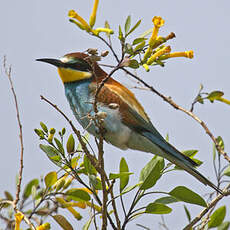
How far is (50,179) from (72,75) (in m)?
1.11

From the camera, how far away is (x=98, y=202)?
2119 millimetres

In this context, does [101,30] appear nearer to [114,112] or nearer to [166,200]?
[166,200]

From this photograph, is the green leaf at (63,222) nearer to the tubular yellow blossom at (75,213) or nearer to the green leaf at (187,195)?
the tubular yellow blossom at (75,213)

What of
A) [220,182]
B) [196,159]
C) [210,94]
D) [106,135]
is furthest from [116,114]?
[210,94]

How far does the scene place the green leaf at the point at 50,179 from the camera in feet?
7.27

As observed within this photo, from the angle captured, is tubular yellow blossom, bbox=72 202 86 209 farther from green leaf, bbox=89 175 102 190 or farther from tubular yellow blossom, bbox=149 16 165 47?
tubular yellow blossom, bbox=149 16 165 47

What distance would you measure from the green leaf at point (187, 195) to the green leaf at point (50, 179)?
56 cm

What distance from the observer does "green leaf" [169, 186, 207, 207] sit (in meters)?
2.07

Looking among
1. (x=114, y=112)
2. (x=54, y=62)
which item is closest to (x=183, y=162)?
(x=114, y=112)

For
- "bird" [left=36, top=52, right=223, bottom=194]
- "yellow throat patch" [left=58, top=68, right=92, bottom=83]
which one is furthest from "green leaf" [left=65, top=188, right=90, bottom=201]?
"yellow throat patch" [left=58, top=68, right=92, bottom=83]

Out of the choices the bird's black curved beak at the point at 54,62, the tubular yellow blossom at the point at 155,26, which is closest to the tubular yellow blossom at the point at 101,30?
the tubular yellow blossom at the point at 155,26

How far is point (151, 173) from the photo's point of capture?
214 cm

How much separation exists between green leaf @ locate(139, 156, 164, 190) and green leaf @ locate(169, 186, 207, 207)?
0.11 m

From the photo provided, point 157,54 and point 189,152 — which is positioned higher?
point 157,54
